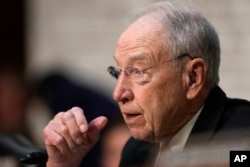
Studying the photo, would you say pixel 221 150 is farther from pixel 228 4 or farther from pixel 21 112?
pixel 228 4

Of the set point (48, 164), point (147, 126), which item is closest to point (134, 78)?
point (147, 126)

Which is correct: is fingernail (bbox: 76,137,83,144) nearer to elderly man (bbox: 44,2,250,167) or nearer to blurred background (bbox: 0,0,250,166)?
elderly man (bbox: 44,2,250,167)

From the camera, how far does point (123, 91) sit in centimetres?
342

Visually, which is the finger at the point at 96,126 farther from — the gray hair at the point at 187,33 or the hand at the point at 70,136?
the gray hair at the point at 187,33

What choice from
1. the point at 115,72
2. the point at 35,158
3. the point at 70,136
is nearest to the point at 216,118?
the point at 115,72

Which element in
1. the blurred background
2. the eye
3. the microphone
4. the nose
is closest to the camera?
the microphone

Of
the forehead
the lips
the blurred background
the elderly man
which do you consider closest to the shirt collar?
the elderly man

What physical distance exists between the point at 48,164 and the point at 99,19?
4.57m

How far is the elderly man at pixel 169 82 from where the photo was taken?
3.41 metres

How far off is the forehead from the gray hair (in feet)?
0.08

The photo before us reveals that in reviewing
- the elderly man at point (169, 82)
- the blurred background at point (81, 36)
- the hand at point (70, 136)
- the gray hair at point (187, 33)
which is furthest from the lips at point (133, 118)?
the blurred background at point (81, 36)

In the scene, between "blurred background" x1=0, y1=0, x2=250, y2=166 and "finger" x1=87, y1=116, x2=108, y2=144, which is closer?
"finger" x1=87, y1=116, x2=108, y2=144

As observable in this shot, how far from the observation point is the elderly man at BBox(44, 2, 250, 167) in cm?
341

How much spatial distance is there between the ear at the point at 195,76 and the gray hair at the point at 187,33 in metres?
0.02
